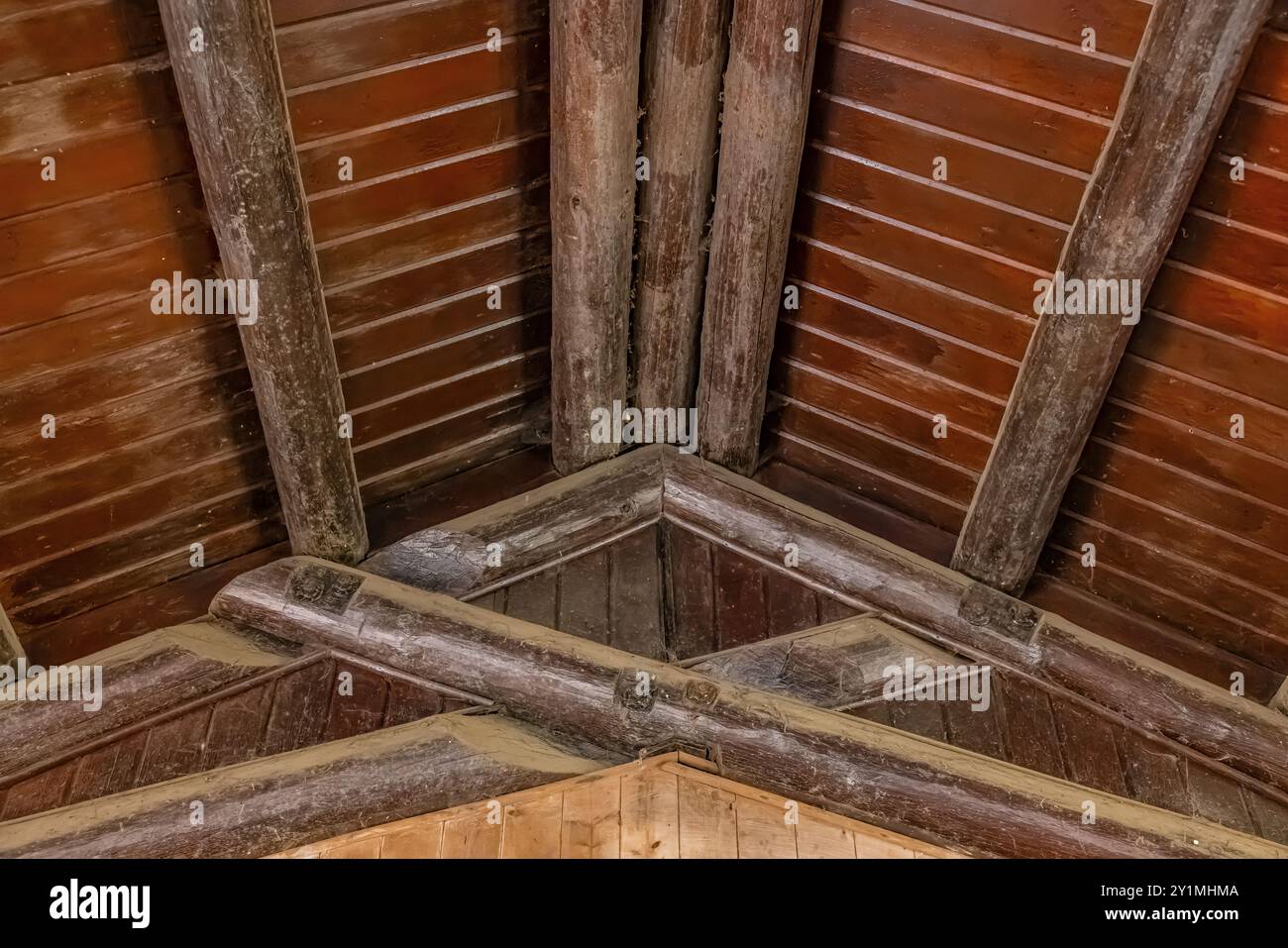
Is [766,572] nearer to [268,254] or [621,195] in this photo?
[621,195]

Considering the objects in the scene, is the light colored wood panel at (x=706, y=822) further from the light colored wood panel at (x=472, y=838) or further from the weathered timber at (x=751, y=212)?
the weathered timber at (x=751, y=212)

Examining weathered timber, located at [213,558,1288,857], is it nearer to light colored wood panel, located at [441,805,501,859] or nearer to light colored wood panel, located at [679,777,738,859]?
light colored wood panel, located at [679,777,738,859]

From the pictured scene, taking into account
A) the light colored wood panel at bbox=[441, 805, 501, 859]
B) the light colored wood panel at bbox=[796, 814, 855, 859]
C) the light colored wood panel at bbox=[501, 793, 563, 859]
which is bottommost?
the light colored wood panel at bbox=[796, 814, 855, 859]

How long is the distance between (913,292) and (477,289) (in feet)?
4.20

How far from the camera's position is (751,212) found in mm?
3369

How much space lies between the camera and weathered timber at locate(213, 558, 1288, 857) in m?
3.04

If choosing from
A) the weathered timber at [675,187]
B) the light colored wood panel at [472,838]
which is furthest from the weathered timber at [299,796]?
the weathered timber at [675,187]

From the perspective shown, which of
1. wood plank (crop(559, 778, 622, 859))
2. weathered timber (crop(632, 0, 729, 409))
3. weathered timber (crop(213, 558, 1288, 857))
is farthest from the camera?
weathered timber (crop(632, 0, 729, 409))

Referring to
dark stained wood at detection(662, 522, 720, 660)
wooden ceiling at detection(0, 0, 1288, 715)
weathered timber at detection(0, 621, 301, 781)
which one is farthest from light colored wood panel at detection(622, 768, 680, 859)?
wooden ceiling at detection(0, 0, 1288, 715)

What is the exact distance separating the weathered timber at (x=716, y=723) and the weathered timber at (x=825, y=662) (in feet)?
0.53

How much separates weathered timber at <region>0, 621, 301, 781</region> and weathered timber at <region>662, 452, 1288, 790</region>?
1350 mm

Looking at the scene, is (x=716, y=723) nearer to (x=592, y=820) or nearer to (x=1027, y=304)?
(x=592, y=820)

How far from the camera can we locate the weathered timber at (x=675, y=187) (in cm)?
317

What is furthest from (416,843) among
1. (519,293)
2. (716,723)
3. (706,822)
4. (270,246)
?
(519,293)
